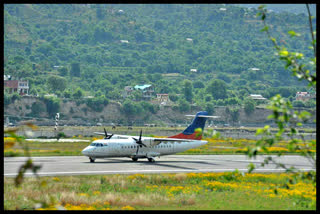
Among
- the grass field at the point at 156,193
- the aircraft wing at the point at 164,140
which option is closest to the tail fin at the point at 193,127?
the aircraft wing at the point at 164,140

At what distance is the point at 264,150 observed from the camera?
38.8 ft

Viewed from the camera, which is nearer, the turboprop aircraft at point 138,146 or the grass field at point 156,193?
the grass field at point 156,193

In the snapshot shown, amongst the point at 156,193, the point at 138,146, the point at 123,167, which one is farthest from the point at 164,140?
the point at 156,193

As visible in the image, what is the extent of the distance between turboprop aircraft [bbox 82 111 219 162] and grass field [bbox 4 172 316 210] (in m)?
11.6

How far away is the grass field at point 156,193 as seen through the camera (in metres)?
34.5

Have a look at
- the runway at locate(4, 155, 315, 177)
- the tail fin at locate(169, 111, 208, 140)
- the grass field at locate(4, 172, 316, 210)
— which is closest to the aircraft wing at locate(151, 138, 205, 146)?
the runway at locate(4, 155, 315, 177)

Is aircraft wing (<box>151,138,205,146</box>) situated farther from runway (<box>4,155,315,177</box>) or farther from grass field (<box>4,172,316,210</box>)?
Result: grass field (<box>4,172,316,210</box>)

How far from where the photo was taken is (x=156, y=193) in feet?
131

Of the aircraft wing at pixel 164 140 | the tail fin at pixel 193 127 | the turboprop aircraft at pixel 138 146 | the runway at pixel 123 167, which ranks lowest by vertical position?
the runway at pixel 123 167

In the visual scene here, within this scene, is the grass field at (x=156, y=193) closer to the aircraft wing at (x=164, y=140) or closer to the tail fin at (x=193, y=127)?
the aircraft wing at (x=164, y=140)

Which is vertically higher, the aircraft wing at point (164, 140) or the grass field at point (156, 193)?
the aircraft wing at point (164, 140)

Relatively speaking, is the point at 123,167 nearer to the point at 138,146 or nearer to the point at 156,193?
the point at 138,146

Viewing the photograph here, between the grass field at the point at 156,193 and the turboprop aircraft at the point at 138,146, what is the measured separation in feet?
38.2

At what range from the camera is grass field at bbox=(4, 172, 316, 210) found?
34.5 m
